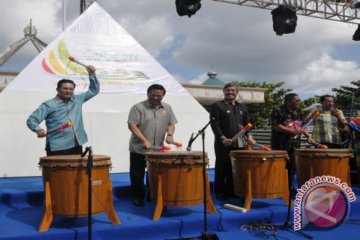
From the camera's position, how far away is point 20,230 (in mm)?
3074

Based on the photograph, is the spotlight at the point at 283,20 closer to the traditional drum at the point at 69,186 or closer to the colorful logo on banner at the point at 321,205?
the colorful logo on banner at the point at 321,205

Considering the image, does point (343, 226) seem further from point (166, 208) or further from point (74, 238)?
point (74, 238)

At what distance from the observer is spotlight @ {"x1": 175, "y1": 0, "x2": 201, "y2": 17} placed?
7.84 meters

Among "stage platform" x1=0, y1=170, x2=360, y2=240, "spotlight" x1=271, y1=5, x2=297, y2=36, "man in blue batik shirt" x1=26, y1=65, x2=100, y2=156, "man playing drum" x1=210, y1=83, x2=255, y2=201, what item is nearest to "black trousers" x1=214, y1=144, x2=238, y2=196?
"man playing drum" x1=210, y1=83, x2=255, y2=201

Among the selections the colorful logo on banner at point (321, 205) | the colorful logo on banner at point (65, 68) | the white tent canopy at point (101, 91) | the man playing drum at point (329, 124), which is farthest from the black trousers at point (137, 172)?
the colorful logo on banner at point (65, 68)

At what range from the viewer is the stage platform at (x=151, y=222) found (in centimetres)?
316

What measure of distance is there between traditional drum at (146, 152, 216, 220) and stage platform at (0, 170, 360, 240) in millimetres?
177

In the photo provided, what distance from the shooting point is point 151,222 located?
3.38 metres

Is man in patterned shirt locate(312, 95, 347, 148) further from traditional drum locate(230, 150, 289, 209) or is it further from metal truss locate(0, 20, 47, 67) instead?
metal truss locate(0, 20, 47, 67)

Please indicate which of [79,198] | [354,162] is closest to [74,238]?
[79,198]

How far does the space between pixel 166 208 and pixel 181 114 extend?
2.94 metres

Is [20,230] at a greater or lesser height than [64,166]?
lesser

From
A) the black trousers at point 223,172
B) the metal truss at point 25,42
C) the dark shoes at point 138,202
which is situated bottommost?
the dark shoes at point 138,202

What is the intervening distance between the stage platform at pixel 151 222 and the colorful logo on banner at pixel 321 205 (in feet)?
0.30
